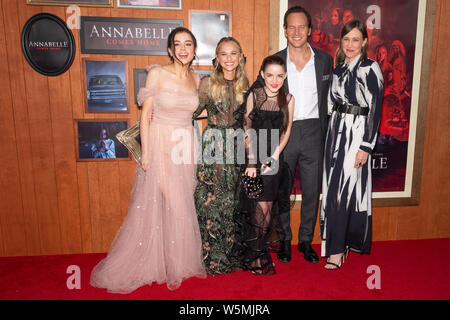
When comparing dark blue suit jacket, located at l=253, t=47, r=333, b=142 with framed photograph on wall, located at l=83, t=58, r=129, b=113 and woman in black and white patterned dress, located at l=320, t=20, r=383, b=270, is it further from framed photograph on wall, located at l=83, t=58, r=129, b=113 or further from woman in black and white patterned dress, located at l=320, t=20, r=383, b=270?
framed photograph on wall, located at l=83, t=58, r=129, b=113

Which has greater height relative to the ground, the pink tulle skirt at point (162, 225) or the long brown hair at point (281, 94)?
the long brown hair at point (281, 94)

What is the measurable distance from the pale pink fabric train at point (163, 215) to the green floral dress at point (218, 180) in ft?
0.27

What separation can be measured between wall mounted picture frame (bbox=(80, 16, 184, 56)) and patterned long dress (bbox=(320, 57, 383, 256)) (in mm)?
1540

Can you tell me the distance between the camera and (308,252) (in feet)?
9.25

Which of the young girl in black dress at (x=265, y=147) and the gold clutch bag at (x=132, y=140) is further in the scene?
the gold clutch bag at (x=132, y=140)

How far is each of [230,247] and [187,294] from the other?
0.49 metres

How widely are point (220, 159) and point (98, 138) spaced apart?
123 centimetres

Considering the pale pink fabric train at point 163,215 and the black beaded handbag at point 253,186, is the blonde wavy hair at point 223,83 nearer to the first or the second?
the pale pink fabric train at point 163,215

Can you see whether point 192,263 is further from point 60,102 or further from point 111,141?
point 60,102

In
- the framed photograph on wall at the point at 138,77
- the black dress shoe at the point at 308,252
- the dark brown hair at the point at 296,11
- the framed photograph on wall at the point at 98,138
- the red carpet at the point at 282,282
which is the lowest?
the red carpet at the point at 282,282

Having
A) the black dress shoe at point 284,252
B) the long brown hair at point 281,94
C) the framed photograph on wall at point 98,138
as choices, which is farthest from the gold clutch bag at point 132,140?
the black dress shoe at point 284,252

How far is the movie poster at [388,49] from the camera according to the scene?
289 cm

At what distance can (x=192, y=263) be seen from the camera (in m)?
2.45

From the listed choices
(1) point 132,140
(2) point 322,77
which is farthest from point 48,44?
(2) point 322,77
